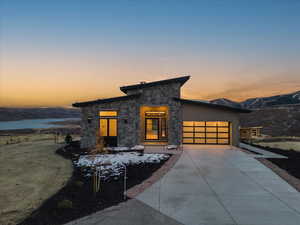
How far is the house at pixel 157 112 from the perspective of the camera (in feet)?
39.5

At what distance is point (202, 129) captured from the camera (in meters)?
13.9

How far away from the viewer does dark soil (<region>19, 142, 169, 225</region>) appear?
3.53 metres

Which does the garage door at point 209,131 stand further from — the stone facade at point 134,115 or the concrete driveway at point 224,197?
the concrete driveway at point 224,197

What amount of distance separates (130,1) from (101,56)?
857 cm

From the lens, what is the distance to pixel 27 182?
240 inches

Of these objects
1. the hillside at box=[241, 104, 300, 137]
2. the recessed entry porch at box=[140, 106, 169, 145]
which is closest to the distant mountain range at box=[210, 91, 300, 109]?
the hillside at box=[241, 104, 300, 137]

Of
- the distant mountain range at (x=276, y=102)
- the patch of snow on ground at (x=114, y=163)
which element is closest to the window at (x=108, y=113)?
the patch of snow on ground at (x=114, y=163)

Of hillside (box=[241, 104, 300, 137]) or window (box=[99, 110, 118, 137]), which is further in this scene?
hillside (box=[241, 104, 300, 137])

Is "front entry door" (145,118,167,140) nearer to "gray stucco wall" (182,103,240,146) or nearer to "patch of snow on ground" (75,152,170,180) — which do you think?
"gray stucco wall" (182,103,240,146)

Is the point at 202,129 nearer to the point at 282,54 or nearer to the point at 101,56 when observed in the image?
the point at 101,56

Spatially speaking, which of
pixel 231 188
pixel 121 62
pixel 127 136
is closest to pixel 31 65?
pixel 121 62

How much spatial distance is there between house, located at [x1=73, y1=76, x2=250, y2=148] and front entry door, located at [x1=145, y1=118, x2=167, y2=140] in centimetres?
138

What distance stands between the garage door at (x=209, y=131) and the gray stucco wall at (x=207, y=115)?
0.70 metres

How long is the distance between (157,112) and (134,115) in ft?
11.2
